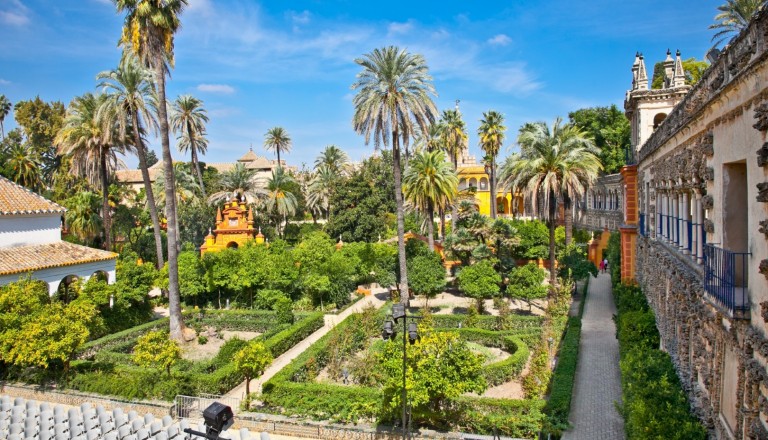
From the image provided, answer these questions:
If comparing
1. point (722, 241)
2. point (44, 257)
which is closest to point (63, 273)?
point (44, 257)

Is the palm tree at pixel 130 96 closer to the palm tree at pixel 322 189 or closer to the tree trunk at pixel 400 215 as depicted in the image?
the tree trunk at pixel 400 215

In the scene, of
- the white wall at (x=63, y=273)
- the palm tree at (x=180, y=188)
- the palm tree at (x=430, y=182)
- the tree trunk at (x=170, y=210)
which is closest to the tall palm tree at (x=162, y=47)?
the tree trunk at (x=170, y=210)

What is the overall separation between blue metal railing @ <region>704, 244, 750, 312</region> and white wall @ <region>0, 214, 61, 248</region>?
85.1 feet

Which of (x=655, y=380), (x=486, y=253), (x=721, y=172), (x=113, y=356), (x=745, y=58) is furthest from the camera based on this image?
(x=486, y=253)

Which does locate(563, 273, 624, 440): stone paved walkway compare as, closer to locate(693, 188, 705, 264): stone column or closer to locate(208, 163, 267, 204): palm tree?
locate(693, 188, 705, 264): stone column

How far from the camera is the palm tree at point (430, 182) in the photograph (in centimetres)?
3180

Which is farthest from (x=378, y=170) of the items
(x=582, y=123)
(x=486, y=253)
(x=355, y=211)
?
(x=486, y=253)

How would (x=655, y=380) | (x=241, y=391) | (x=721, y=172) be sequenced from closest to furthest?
(x=721, y=172) → (x=655, y=380) → (x=241, y=391)

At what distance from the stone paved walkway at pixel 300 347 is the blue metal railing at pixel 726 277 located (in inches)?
541

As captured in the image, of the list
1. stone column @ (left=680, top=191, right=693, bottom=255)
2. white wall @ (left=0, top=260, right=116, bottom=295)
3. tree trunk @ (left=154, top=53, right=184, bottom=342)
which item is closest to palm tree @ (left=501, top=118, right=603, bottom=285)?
stone column @ (left=680, top=191, right=693, bottom=255)

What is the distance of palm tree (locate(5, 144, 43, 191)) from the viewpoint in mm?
44094

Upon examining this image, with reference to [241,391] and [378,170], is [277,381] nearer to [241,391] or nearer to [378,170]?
[241,391]

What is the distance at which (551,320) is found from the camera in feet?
75.7

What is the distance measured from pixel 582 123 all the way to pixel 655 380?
4438 cm
